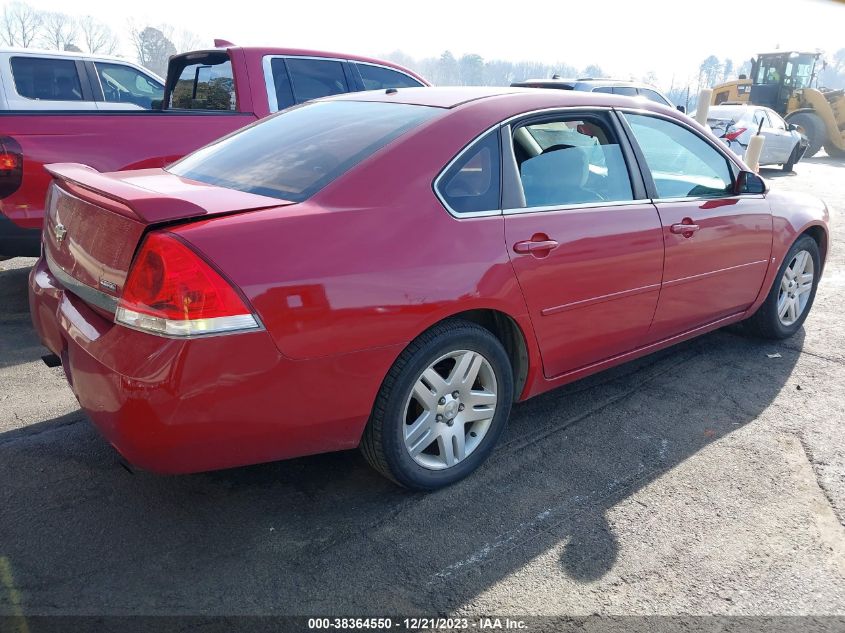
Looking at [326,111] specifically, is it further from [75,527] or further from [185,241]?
[75,527]

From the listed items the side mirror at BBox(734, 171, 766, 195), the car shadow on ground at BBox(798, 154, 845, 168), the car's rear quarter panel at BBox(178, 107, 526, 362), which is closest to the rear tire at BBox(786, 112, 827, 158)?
the car shadow on ground at BBox(798, 154, 845, 168)

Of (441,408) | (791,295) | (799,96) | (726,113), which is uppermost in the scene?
(799,96)

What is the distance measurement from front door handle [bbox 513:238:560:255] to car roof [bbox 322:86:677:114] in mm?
610

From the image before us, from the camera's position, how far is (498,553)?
8.21 feet

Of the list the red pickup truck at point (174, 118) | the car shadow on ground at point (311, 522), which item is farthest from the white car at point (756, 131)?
the car shadow on ground at point (311, 522)

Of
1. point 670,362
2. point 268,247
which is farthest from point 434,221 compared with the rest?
point 670,362

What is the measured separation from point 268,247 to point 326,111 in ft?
4.35

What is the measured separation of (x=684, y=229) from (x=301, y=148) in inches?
78.3

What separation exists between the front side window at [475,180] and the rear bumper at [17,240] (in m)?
3.09

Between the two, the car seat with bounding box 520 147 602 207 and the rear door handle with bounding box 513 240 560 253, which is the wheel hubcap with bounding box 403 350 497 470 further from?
the car seat with bounding box 520 147 602 207

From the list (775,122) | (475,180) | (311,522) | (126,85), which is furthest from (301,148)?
(775,122)

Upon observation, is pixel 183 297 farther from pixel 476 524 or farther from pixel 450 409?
pixel 476 524

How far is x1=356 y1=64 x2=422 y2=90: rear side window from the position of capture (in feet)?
21.4

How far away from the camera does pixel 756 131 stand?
15.5 m
